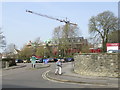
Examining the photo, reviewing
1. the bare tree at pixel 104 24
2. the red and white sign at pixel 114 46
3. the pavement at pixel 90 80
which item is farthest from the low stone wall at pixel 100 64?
the bare tree at pixel 104 24

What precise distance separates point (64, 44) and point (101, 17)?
2150cm

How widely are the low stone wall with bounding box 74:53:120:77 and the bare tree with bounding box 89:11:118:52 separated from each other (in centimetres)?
3331

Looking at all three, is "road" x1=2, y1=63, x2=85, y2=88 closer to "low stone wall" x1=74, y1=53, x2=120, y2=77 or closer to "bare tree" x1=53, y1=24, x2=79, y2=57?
"low stone wall" x1=74, y1=53, x2=120, y2=77

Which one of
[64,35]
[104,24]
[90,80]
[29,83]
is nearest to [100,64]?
[90,80]

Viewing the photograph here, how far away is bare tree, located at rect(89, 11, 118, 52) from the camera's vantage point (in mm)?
52419

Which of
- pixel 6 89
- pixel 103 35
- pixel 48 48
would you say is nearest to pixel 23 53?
pixel 48 48

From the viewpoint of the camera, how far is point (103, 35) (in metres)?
54.5

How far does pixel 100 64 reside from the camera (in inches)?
702

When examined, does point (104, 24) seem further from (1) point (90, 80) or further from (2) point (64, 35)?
(1) point (90, 80)

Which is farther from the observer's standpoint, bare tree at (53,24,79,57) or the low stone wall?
bare tree at (53,24,79,57)

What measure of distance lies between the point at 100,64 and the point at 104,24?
37.7 meters

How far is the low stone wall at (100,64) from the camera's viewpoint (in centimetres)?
1712

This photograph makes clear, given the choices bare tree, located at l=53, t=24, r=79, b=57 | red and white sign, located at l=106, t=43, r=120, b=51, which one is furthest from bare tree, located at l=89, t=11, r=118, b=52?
red and white sign, located at l=106, t=43, r=120, b=51

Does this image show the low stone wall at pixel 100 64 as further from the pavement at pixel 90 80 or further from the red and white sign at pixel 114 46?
the red and white sign at pixel 114 46
